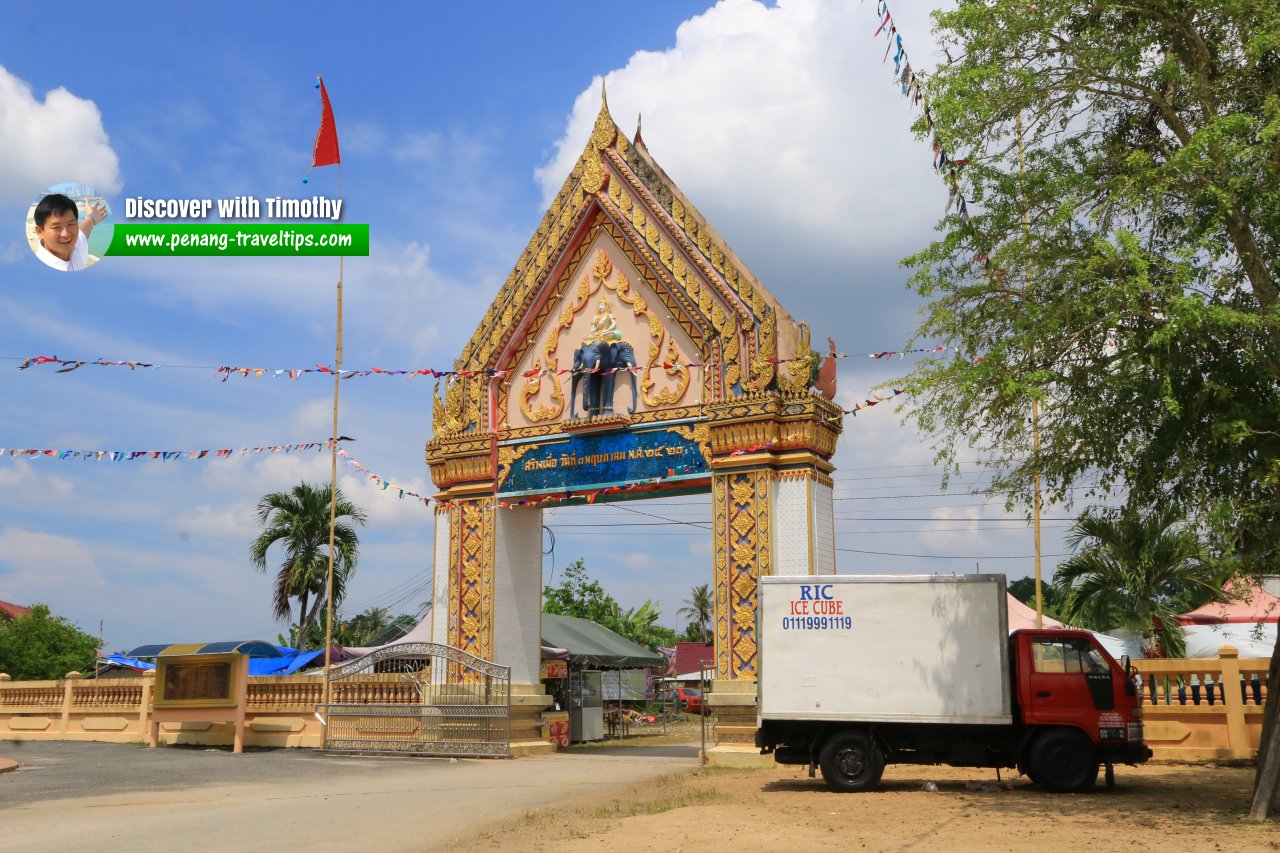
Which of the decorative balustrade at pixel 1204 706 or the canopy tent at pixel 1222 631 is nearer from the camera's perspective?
the decorative balustrade at pixel 1204 706

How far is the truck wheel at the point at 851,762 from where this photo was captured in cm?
1572

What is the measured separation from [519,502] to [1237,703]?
1413 cm

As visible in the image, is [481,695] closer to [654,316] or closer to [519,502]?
[519,502]

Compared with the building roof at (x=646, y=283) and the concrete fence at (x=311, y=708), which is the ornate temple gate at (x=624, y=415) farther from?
the concrete fence at (x=311, y=708)

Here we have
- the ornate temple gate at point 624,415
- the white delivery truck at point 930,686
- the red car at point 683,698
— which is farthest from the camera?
the red car at point 683,698

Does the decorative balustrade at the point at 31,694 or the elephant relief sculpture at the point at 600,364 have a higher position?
the elephant relief sculpture at the point at 600,364

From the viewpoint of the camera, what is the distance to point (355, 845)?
35.8 feet

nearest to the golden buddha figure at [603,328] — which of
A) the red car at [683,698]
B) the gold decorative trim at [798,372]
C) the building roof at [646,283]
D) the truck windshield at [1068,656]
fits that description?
the building roof at [646,283]

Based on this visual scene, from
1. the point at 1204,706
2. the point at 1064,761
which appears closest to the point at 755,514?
the point at 1064,761

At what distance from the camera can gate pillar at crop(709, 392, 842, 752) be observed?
20.9 meters

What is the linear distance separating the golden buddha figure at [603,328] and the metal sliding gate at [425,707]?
7.09m

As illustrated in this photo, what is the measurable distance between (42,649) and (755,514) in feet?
128

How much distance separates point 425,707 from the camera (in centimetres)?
2328

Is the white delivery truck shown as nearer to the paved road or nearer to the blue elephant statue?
the paved road
